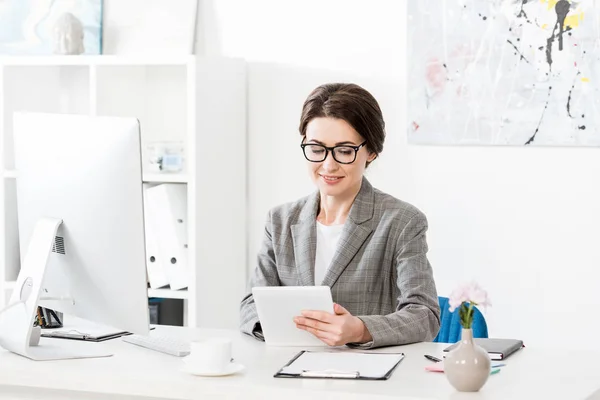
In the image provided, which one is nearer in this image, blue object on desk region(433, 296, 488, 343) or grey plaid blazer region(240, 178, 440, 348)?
grey plaid blazer region(240, 178, 440, 348)

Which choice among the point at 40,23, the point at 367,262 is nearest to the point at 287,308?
the point at 367,262

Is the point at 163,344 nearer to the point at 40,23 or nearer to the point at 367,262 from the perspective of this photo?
the point at 367,262

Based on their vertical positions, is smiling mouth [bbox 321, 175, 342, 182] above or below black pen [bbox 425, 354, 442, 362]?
above

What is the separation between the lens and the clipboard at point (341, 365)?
2.01m

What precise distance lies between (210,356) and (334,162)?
2.58 feet

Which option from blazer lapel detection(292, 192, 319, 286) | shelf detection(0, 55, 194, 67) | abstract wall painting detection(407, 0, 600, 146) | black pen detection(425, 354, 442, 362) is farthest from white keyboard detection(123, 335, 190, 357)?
abstract wall painting detection(407, 0, 600, 146)

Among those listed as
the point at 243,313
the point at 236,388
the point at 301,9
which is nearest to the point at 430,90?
the point at 301,9

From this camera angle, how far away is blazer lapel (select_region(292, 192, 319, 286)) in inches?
105

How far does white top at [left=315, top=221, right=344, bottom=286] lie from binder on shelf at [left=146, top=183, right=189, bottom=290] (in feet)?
3.94

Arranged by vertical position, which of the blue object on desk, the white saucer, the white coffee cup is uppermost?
the white coffee cup

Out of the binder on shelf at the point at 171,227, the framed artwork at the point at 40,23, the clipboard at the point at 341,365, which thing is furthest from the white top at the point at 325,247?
the framed artwork at the point at 40,23

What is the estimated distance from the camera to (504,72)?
3.59 metres

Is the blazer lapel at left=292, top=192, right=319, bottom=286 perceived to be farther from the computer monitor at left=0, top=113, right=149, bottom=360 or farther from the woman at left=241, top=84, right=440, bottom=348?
the computer monitor at left=0, top=113, right=149, bottom=360

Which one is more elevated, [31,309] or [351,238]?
[351,238]
